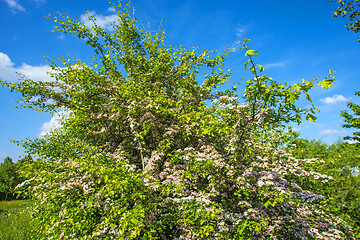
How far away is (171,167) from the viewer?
704 cm

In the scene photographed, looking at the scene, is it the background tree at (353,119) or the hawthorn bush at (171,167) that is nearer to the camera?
the hawthorn bush at (171,167)

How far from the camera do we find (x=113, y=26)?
34.7 ft

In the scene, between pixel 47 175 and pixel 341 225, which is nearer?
pixel 47 175

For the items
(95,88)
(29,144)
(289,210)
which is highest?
(95,88)

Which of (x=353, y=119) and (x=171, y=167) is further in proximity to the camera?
(x=353, y=119)

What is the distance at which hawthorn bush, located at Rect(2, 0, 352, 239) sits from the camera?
4973mm

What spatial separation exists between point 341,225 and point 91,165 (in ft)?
28.8

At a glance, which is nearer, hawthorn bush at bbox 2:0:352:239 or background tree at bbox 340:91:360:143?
hawthorn bush at bbox 2:0:352:239

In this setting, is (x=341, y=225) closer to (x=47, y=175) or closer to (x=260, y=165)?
(x=260, y=165)

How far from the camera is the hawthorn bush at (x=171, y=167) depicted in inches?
196

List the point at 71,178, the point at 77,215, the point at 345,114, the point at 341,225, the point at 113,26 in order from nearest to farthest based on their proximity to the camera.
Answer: the point at 77,215
the point at 71,178
the point at 341,225
the point at 113,26
the point at 345,114

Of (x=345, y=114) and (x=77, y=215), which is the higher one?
(x=345, y=114)

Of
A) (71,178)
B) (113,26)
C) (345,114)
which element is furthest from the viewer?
(345,114)

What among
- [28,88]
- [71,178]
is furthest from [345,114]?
[28,88]
